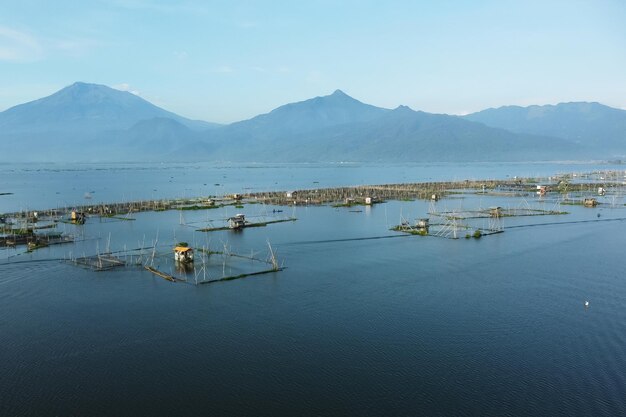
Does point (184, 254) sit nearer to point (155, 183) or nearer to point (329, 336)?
point (329, 336)

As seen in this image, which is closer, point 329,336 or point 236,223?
point 329,336

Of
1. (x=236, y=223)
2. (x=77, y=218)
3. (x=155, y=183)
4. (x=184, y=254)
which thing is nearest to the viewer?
(x=184, y=254)

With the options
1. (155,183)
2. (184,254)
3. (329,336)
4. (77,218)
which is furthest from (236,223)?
(155,183)

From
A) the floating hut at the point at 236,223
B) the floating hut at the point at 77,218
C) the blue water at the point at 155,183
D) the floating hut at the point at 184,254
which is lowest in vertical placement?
the floating hut at the point at 184,254

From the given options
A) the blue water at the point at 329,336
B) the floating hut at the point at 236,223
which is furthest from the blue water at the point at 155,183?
the blue water at the point at 329,336

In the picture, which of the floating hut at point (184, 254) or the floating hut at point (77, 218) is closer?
the floating hut at point (184, 254)

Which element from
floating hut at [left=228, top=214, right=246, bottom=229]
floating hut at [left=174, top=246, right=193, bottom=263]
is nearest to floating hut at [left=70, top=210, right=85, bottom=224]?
floating hut at [left=228, top=214, right=246, bottom=229]

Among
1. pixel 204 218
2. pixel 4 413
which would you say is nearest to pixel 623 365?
pixel 4 413

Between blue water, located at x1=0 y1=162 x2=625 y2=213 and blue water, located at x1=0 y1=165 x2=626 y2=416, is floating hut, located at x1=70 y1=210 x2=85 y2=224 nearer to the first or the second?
blue water, located at x1=0 y1=165 x2=626 y2=416

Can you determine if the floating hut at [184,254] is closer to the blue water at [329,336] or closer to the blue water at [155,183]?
the blue water at [329,336]
